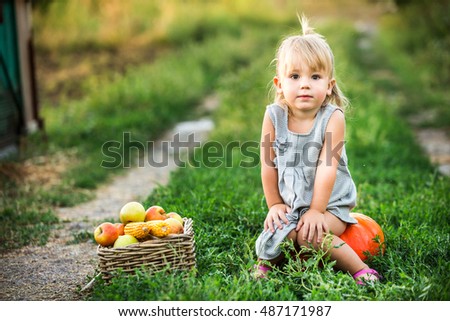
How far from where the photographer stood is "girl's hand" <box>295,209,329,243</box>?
3602mm

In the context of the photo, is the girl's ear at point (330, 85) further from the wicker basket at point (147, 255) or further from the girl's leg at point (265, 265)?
the wicker basket at point (147, 255)

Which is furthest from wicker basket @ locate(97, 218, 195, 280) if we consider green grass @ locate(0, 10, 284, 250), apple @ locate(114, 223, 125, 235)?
green grass @ locate(0, 10, 284, 250)

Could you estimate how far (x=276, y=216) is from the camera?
371 cm

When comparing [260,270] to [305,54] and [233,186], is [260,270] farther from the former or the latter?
[233,186]

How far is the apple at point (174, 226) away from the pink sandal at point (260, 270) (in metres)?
0.47

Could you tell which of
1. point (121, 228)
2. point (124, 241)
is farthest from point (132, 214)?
point (124, 241)

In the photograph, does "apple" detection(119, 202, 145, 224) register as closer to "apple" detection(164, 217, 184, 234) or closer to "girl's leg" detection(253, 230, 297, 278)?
"apple" detection(164, 217, 184, 234)

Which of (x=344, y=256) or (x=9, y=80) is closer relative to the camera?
(x=344, y=256)

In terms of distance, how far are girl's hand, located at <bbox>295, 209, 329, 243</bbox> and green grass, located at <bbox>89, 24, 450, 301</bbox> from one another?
0.39 feet

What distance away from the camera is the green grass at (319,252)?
10.9 ft

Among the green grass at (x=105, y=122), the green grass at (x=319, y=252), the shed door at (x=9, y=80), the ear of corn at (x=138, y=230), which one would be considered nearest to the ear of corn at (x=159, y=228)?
the ear of corn at (x=138, y=230)

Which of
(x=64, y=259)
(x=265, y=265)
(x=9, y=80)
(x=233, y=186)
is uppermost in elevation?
(x=9, y=80)

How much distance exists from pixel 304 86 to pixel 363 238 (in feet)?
3.22
